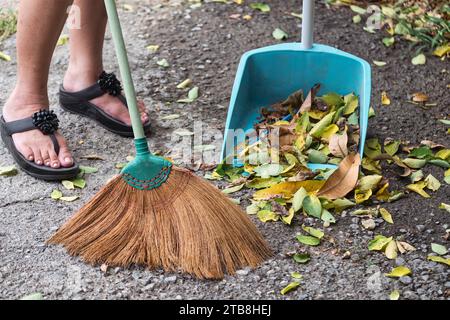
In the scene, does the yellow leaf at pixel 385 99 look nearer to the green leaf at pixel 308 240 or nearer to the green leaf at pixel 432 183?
the green leaf at pixel 432 183

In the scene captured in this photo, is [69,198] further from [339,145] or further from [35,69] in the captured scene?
[339,145]

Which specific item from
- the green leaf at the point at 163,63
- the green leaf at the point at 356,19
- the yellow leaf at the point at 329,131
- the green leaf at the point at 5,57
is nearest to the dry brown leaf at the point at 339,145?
the yellow leaf at the point at 329,131

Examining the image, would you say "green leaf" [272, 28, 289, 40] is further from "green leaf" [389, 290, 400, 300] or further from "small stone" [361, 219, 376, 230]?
"green leaf" [389, 290, 400, 300]

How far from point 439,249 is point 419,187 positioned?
33 cm

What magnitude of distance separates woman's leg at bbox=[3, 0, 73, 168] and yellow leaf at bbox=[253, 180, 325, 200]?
689 mm

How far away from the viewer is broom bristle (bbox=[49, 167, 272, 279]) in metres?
2.29

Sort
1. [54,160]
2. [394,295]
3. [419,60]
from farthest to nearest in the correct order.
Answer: [419,60], [54,160], [394,295]

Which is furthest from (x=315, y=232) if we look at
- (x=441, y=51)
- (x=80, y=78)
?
(x=441, y=51)

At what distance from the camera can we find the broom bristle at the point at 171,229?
2287 mm

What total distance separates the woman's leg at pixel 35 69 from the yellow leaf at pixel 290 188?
0.69 m

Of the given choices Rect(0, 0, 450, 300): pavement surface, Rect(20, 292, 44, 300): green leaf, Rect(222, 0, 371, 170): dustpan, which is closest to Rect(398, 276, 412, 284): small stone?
Rect(0, 0, 450, 300): pavement surface

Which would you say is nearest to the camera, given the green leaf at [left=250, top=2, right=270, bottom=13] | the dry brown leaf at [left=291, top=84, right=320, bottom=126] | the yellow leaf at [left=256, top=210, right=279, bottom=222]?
the yellow leaf at [left=256, top=210, right=279, bottom=222]

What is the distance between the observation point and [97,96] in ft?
9.98

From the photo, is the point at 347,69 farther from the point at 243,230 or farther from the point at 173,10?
the point at 173,10
